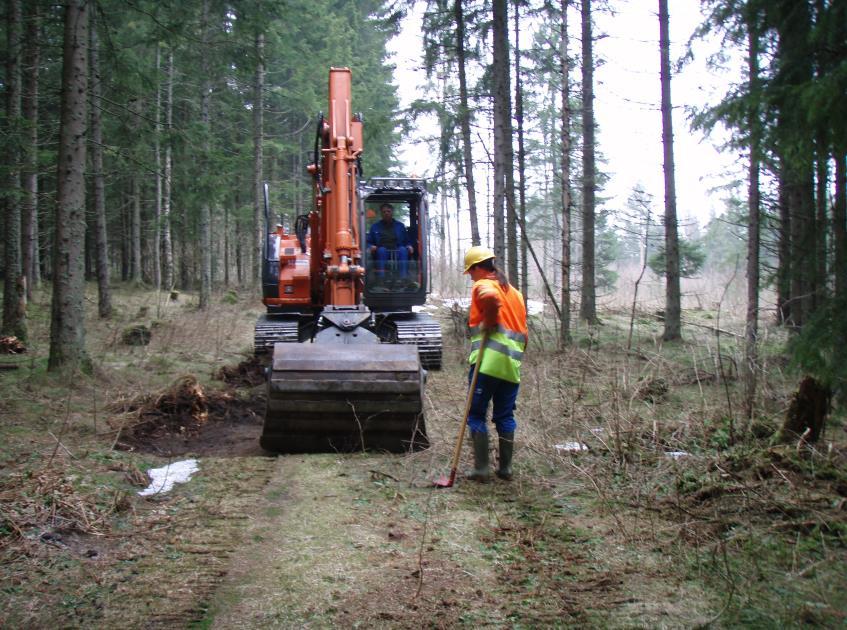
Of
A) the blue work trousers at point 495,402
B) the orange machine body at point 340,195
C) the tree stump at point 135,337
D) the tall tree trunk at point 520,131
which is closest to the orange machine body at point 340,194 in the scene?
the orange machine body at point 340,195

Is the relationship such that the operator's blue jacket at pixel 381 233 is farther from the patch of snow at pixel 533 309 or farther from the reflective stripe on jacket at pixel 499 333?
the patch of snow at pixel 533 309

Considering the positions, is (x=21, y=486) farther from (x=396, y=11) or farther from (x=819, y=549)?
(x=396, y=11)

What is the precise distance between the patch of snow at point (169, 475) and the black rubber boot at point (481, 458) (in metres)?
2.45

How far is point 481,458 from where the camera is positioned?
5.76m

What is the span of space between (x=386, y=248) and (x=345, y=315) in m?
4.13

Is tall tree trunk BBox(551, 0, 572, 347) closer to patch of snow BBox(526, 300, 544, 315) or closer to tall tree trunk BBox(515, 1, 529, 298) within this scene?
tall tree trunk BBox(515, 1, 529, 298)

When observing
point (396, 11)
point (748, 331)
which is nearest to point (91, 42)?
point (396, 11)

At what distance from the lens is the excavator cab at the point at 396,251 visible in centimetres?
1167

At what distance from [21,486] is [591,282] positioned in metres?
14.3

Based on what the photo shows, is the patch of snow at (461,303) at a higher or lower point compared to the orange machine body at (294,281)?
lower

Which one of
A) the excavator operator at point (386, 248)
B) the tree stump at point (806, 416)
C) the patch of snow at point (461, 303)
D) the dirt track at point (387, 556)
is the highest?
the excavator operator at point (386, 248)

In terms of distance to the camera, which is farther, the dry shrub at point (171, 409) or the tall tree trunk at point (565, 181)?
the tall tree trunk at point (565, 181)

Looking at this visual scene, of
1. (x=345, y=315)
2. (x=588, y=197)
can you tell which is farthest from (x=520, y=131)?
(x=345, y=315)

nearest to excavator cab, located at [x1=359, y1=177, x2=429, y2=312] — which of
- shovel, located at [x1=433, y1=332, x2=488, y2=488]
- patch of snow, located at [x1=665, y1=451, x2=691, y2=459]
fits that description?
shovel, located at [x1=433, y1=332, x2=488, y2=488]
